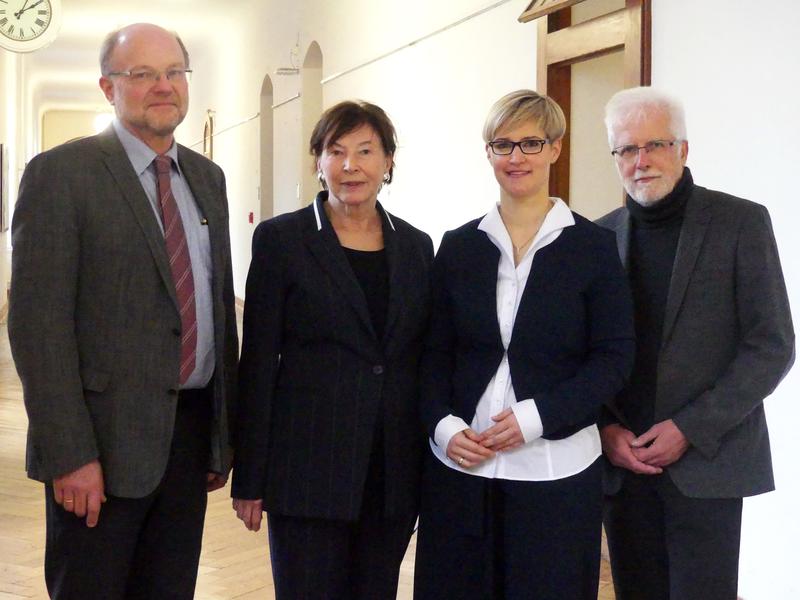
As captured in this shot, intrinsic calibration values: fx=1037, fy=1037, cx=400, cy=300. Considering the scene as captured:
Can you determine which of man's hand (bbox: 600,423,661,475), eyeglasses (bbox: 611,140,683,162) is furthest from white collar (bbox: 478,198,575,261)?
man's hand (bbox: 600,423,661,475)

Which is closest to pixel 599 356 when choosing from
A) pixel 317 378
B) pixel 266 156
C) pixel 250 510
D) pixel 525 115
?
pixel 525 115

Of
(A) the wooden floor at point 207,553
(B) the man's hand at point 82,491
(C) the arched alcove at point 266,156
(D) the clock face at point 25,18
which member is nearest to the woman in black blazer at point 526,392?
(B) the man's hand at point 82,491

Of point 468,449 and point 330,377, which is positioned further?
point 330,377

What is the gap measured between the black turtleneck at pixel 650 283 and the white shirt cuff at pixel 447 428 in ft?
1.59

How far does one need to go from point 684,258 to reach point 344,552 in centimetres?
115

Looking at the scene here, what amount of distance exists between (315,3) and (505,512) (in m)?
9.67

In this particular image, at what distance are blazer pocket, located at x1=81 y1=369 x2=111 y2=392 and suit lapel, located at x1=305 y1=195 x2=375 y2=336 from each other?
1.97ft

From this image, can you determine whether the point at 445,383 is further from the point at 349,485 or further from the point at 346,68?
the point at 346,68

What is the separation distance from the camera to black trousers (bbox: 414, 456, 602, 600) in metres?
2.45

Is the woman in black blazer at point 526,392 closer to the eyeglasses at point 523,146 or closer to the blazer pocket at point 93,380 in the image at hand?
the eyeglasses at point 523,146

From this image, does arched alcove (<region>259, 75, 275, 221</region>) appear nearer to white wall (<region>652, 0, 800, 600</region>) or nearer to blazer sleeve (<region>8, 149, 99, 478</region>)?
white wall (<region>652, 0, 800, 600</region>)

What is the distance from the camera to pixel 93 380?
244cm

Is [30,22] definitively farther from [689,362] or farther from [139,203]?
[689,362]

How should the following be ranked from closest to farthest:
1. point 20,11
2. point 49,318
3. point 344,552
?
point 49,318 → point 344,552 → point 20,11
